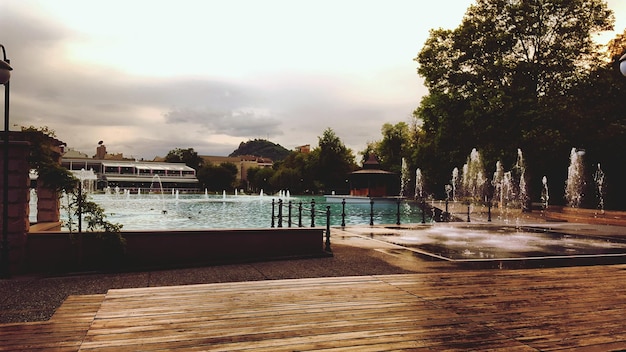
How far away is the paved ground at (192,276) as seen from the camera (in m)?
6.41

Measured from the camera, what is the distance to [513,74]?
29.3m

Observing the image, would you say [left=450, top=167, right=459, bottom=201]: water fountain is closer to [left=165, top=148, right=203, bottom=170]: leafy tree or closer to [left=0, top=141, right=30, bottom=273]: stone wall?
[left=0, top=141, right=30, bottom=273]: stone wall

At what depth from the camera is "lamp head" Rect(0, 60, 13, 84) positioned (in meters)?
8.10

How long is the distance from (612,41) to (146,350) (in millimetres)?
34835

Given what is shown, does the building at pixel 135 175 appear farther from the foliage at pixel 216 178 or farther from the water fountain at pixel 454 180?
the water fountain at pixel 454 180

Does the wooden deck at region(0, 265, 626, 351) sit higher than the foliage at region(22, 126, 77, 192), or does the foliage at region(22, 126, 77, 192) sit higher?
the foliage at region(22, 126, 77, 192)

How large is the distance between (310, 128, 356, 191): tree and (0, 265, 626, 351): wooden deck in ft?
235

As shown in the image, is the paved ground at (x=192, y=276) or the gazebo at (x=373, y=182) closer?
the paved ground at (x=192, y=276)

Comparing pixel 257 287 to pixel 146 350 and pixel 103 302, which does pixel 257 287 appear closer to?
pixel 103 302

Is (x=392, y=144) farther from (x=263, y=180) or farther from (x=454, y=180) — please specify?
(x=263, y=180)

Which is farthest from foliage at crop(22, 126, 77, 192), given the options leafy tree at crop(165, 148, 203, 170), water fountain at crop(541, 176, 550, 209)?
leafy tree at crop(165, 148, 203, 170)

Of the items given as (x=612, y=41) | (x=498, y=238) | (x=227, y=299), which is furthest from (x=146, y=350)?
(x=612, y=41)

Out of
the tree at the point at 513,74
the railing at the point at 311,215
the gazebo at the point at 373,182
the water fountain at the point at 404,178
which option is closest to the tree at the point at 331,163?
the water fountain at the point at 404,178

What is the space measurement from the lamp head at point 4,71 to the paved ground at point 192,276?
381cm
